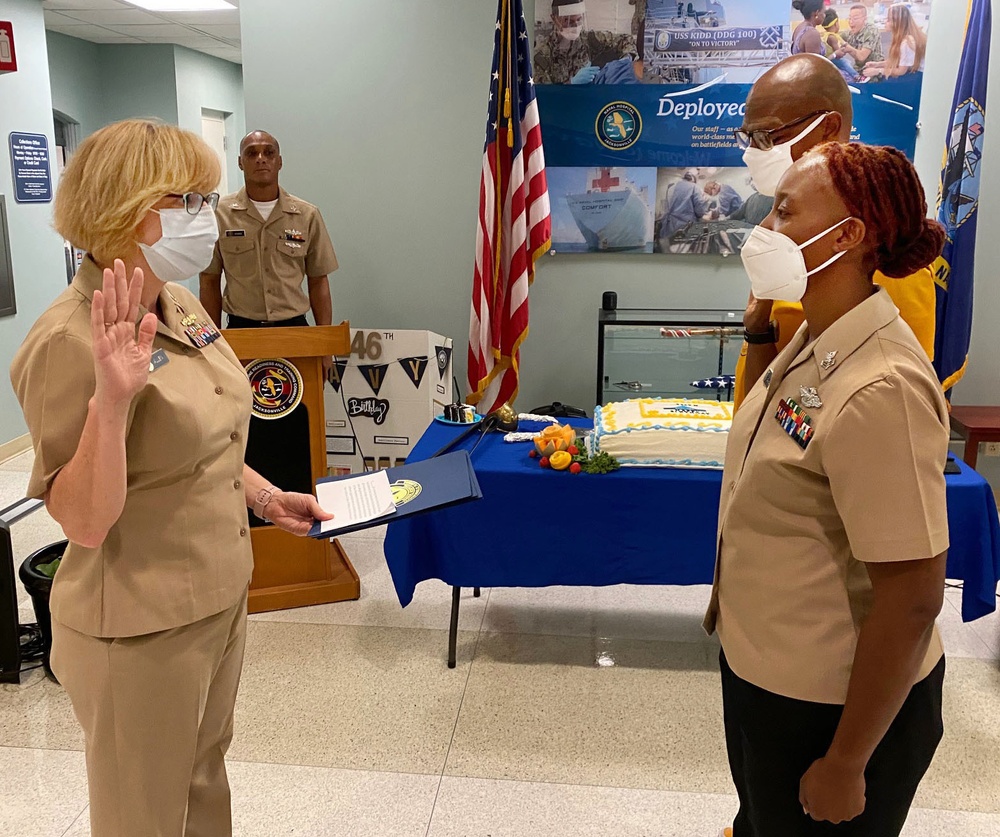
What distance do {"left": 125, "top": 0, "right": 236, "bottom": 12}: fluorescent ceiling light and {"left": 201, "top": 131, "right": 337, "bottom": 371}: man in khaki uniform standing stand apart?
12.1 feet

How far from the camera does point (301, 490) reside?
343 cm

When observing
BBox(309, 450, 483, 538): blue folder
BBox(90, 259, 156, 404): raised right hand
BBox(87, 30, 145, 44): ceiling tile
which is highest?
BBox(87, 30, 145, 44): ceiling tile

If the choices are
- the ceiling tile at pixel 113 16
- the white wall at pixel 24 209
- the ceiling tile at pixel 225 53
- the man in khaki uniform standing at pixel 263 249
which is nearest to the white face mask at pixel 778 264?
the man in khaki uniform standing at pixel 263 249

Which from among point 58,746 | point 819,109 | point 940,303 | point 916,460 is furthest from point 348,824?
point 940,303

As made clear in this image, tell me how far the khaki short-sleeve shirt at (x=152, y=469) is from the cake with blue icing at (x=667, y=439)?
1.51 meters

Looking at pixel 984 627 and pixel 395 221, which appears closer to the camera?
pixel 984 627

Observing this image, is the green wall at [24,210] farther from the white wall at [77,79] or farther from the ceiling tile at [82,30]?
the white wall at [77,79]

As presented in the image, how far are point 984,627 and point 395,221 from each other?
11.0 feet

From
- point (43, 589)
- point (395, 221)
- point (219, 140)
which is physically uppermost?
point (219, 140)

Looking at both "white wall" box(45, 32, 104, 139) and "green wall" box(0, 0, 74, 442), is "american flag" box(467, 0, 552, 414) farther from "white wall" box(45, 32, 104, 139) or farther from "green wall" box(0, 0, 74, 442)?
"white wall" box(45, 32, 104, 139)

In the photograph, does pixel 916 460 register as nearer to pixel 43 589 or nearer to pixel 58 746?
pixel 58 746

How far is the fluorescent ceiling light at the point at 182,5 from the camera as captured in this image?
6.82m

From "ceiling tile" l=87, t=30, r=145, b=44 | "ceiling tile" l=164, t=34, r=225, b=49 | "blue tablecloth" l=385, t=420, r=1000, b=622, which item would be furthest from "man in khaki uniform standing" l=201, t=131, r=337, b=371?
"ceiling tile" l=87, t=30, r=145, b=44

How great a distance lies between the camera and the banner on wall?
163 inches
